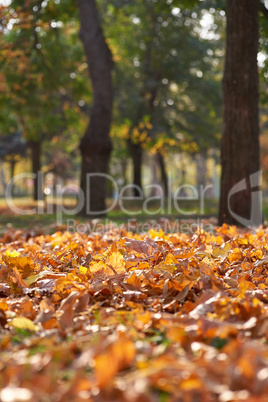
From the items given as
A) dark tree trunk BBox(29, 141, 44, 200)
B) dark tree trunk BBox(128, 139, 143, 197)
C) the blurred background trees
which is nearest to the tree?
the blurred background trees

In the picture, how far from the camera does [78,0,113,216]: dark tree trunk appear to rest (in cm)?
1221

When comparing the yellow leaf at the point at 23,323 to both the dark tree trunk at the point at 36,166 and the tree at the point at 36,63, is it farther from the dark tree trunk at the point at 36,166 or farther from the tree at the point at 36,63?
the dark tree trunk at the point at 36,166

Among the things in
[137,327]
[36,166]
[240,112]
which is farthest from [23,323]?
[36,166]

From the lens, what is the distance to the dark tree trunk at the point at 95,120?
481 inches

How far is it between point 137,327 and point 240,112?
18.7ft

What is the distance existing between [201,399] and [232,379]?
0.13 metres

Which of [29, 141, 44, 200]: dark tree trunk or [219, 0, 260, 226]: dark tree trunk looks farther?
[29, 141, 44, 200]: dark tree trunk

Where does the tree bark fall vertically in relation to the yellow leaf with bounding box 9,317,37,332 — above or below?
above

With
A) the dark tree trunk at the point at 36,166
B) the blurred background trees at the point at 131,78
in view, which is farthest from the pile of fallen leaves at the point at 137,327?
the dark tree trunk at the point at 36,166

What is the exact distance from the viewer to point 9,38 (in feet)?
53.4

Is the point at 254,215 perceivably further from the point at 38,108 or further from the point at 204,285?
the point at 38,108

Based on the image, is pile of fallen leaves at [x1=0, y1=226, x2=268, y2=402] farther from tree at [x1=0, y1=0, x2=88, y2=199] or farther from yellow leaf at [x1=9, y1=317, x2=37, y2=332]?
tree at [x1=0, y1=0, x2=88, y2=199]

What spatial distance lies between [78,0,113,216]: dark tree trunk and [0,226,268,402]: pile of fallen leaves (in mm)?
8330

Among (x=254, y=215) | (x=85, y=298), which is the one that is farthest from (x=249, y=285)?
(x=254, y=215)
